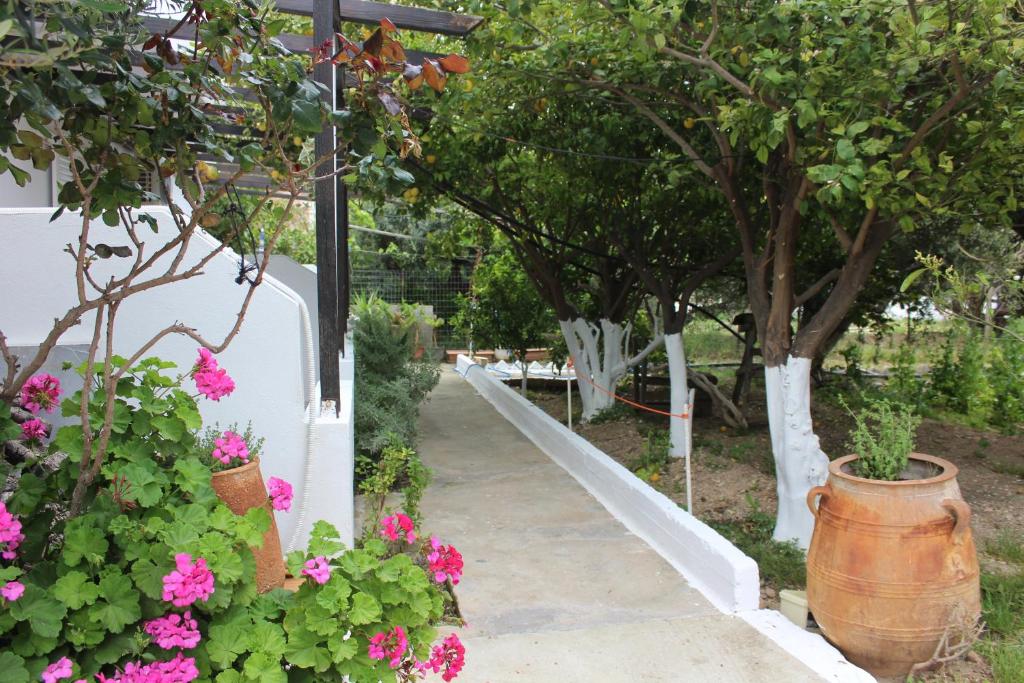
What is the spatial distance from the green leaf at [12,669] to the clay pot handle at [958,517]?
376 cm

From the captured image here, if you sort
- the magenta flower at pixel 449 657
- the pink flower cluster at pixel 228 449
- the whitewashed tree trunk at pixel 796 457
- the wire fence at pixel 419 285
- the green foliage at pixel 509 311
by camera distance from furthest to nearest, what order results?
the wire fence at pixel 419 285, the green foliage at pixel 509 311, the whitewashed tree trunk at pixel 796 457, the pink flower cluster at pixel 228 449, the magenta flower at pixel 449 657

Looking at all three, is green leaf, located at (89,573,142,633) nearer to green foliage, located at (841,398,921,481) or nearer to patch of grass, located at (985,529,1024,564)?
green foliage, located at (841,398,921,481)

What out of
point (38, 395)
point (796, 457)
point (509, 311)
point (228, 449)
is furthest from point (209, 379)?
point (509, 311)

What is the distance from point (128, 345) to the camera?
4.20 m

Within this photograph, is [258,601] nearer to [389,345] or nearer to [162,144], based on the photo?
[162,144]

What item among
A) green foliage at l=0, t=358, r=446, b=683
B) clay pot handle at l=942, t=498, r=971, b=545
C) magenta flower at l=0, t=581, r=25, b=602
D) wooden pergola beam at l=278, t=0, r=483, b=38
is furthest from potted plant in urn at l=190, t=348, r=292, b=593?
clay pot handle at l=942, t=498, r=971, b=545

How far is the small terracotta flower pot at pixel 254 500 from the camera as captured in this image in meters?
3.31

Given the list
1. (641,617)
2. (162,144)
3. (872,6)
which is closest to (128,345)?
(162,144)

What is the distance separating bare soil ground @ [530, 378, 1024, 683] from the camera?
20.5 ft

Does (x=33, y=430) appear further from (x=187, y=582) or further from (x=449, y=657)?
(x=449, y=657)

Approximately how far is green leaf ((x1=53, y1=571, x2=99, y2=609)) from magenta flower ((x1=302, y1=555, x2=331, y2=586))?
58cm

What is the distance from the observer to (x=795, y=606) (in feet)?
14.8

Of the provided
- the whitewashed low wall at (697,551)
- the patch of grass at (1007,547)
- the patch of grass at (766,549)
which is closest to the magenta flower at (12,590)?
the whitewashed low wall at (697,551)

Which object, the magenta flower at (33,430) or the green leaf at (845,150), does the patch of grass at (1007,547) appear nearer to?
the green leaf at (845,150)
